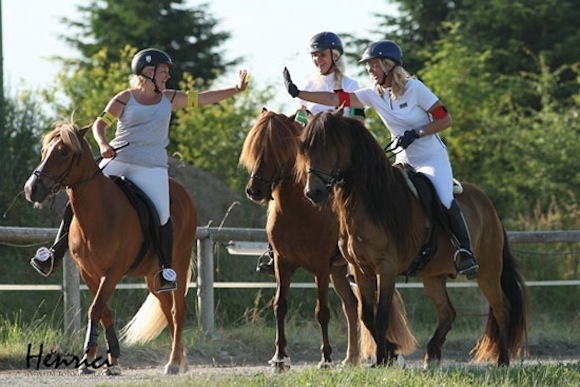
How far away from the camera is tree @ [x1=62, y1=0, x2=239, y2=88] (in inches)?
Answer: 1790

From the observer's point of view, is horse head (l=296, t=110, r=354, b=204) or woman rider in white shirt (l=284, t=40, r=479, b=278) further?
woman rider in white shirt (l=284, t=40, r=479, b=278)

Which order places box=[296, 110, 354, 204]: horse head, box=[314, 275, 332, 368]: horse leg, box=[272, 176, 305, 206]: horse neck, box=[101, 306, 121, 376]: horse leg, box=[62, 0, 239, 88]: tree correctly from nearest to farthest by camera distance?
1. box=[296, 110, 354, 204]: horse head
2. box=[101, 306, 121, 376]: horse leg
3. box=[272, 176, 305, 206]: horse neck
4. box=[314, 275, 332, 368]: horse leg
5. box=[62, 0, 239, 88]: tree

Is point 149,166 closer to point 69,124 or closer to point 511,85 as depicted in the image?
point 69,124

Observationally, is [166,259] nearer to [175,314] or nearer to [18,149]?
[175,314]

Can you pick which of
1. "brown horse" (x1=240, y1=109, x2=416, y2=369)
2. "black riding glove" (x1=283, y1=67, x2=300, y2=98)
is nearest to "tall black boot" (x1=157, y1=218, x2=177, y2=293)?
"brown horse" (x1=240, y1=109, x2=416, y2=369)

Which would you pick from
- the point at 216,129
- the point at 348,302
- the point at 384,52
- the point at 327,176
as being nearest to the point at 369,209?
the point at 327,176

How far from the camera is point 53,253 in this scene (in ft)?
43.5

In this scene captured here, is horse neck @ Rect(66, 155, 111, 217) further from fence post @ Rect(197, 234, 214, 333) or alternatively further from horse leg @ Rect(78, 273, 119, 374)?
fence post @ Rect(197, 234, 214, 333)

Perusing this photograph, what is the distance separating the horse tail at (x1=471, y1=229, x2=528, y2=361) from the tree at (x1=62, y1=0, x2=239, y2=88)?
31013mm

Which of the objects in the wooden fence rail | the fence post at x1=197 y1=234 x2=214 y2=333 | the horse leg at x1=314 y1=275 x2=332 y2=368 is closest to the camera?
the horse leg at x1=314 y1=275 x2=332 y2=368

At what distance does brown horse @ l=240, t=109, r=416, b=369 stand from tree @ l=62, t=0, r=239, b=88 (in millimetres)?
31627

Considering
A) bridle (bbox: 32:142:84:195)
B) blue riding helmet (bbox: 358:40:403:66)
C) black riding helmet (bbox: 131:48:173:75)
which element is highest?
blue riding helmet (bbox: 358:40:403:66)

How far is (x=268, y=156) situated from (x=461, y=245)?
1.90 m

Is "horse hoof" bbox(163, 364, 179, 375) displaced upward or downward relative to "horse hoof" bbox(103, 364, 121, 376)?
downward
